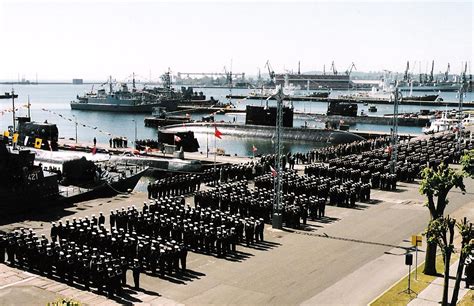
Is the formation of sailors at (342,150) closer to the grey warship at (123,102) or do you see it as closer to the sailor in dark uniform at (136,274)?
the sailor in dark uniform at (136,274)

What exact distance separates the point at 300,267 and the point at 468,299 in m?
5.91

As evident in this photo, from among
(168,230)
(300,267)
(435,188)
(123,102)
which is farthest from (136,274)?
(123,102)

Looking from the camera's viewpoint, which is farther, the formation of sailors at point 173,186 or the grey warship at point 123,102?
the grey warship at point 123,102

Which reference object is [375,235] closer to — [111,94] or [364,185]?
[364,185]

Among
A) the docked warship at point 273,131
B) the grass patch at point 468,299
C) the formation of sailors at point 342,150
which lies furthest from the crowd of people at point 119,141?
the grass patch at point 468,299

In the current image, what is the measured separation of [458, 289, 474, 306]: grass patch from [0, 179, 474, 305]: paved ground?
2442 mm

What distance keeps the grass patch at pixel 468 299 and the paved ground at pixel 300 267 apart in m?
2.44

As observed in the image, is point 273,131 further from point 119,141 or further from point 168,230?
point 168,230

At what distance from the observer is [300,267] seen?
2102 centimetres

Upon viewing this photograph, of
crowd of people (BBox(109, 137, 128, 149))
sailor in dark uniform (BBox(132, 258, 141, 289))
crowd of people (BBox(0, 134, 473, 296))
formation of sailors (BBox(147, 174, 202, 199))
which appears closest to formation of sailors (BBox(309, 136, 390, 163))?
crowd of people (BBox(0, 134, 473, 296))

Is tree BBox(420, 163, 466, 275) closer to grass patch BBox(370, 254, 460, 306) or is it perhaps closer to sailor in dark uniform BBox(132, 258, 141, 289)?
grass patch BBox(370, 254, 460, 306)

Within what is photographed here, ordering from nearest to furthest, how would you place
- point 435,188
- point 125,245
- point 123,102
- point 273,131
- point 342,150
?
point 435,188 < point 125,245 < point 342,150 < point 273,131 < point 123,102

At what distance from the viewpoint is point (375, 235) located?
26.0 m

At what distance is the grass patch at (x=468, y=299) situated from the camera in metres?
17.4
